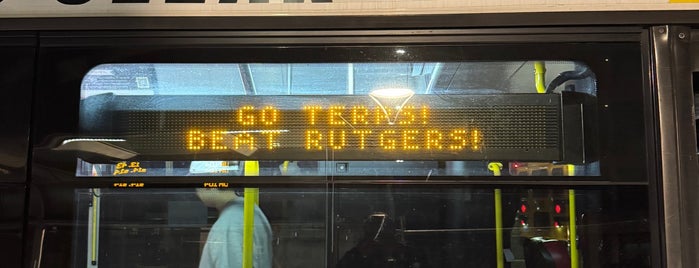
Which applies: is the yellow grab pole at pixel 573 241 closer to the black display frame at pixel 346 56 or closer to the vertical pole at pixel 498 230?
the black display frame at pixel 346 56

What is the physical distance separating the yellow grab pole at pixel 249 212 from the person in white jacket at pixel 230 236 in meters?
0.01

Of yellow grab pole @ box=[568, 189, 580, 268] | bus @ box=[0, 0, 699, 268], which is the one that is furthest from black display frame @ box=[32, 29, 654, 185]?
yellow grab pole @ box=[568, 189, 580, 268]

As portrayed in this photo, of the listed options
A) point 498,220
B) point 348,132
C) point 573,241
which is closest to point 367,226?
point 348,132

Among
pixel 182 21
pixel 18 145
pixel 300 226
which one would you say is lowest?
pixel 300 226

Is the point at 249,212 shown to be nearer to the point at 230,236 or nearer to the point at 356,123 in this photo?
the point at 230,236

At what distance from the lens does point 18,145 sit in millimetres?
1744

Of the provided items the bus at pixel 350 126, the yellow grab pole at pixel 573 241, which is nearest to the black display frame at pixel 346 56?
the bus at pixel 350 126

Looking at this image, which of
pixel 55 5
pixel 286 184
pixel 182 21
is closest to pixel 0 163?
pixel 55 5

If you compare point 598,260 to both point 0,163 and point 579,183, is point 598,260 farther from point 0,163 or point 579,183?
point 0,163

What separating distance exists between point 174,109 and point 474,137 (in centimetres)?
99

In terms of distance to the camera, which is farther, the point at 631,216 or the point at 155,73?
the point at 155,73

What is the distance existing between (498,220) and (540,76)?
491 millimetres

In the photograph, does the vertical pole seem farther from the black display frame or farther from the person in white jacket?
the person in white jacket

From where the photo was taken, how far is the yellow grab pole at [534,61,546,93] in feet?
5.72
